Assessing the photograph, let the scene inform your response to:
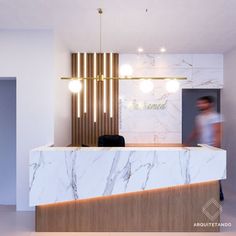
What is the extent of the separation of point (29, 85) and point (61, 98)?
755 mm

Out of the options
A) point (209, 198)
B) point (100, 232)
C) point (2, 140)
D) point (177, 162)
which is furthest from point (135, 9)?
point (2, 140)

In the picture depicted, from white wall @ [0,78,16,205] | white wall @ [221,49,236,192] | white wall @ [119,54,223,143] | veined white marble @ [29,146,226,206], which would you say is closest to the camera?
veined white marble @ [29,146,226,206]

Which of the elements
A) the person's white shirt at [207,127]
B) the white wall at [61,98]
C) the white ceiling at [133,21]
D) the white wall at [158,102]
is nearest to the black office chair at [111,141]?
the white wall at [61,98]

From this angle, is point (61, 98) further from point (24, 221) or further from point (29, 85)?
point (24, 221)

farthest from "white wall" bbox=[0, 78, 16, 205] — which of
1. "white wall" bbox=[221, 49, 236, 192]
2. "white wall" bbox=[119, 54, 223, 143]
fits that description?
"white wall" bbox=[221, 49, 236, 192]

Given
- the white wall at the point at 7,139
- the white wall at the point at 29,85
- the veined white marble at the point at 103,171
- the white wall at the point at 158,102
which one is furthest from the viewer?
the white wall at the point at 158,102

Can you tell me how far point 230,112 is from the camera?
5.67 m

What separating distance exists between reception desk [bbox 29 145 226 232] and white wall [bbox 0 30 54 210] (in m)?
1.04

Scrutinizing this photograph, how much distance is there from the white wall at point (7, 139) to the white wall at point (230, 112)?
4319mm

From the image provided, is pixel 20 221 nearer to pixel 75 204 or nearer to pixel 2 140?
pixel 75 204

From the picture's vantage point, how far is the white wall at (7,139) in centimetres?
487

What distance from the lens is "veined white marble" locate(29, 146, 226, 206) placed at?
3316 mm

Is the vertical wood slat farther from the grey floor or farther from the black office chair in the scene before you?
the grey floor

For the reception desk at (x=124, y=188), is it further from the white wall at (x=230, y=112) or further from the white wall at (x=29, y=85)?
the white wall at (x=230, y=112)
